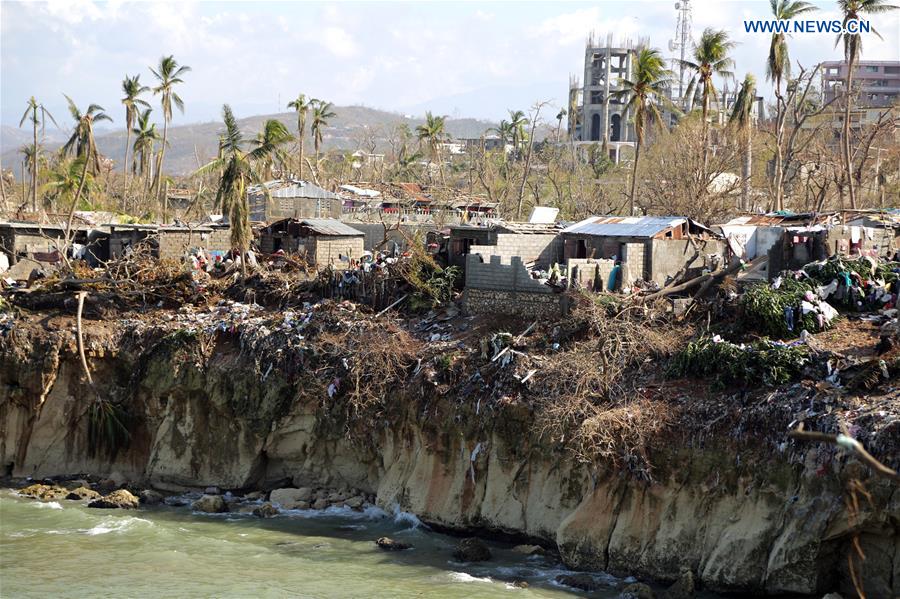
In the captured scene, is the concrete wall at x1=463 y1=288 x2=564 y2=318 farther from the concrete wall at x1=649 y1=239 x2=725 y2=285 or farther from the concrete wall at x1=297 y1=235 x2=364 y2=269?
the concrete wall at x1=297 y1=235 x2=364 y2=269

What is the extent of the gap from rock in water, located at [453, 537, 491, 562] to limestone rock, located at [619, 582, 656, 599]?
274 cm

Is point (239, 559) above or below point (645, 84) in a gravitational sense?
below

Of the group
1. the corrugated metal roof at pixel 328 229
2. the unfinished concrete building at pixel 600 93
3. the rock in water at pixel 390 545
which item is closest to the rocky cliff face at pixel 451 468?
the rock in water at pixel 390 545

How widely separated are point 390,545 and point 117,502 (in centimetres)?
632

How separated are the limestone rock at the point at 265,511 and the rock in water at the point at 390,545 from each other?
9.91ft

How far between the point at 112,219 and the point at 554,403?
2625cm

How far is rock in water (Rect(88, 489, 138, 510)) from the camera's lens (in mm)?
21906

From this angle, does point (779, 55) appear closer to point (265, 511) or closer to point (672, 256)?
point (672, 256)

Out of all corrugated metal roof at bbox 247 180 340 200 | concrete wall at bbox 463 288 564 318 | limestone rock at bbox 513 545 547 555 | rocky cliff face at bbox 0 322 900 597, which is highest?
corrugated metal roof at bbox 247 180 340 200

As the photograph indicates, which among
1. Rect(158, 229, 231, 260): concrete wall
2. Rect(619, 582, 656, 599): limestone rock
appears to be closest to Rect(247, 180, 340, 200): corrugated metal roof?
Rect(158, 229, 231, 260): concrete wall

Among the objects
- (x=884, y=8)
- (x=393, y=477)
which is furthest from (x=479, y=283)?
(x=884, y=8)

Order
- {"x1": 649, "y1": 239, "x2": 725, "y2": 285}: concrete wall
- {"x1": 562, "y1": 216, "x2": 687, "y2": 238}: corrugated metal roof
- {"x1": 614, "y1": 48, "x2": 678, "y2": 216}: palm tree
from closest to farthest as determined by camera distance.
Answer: {"x1": 649, "y1": 239, "x2": 725, "y2": 285}: concrete wall < {"x1": 562, "y1": 216, "x2": 687, "y2": 238}: corrugated metal roof < {"x1": 614, "y1": 48, "x2": 678, "y2": 216}: palm tree

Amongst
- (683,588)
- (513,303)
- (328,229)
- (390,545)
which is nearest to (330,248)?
(328,229)

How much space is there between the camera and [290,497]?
21984 mm
